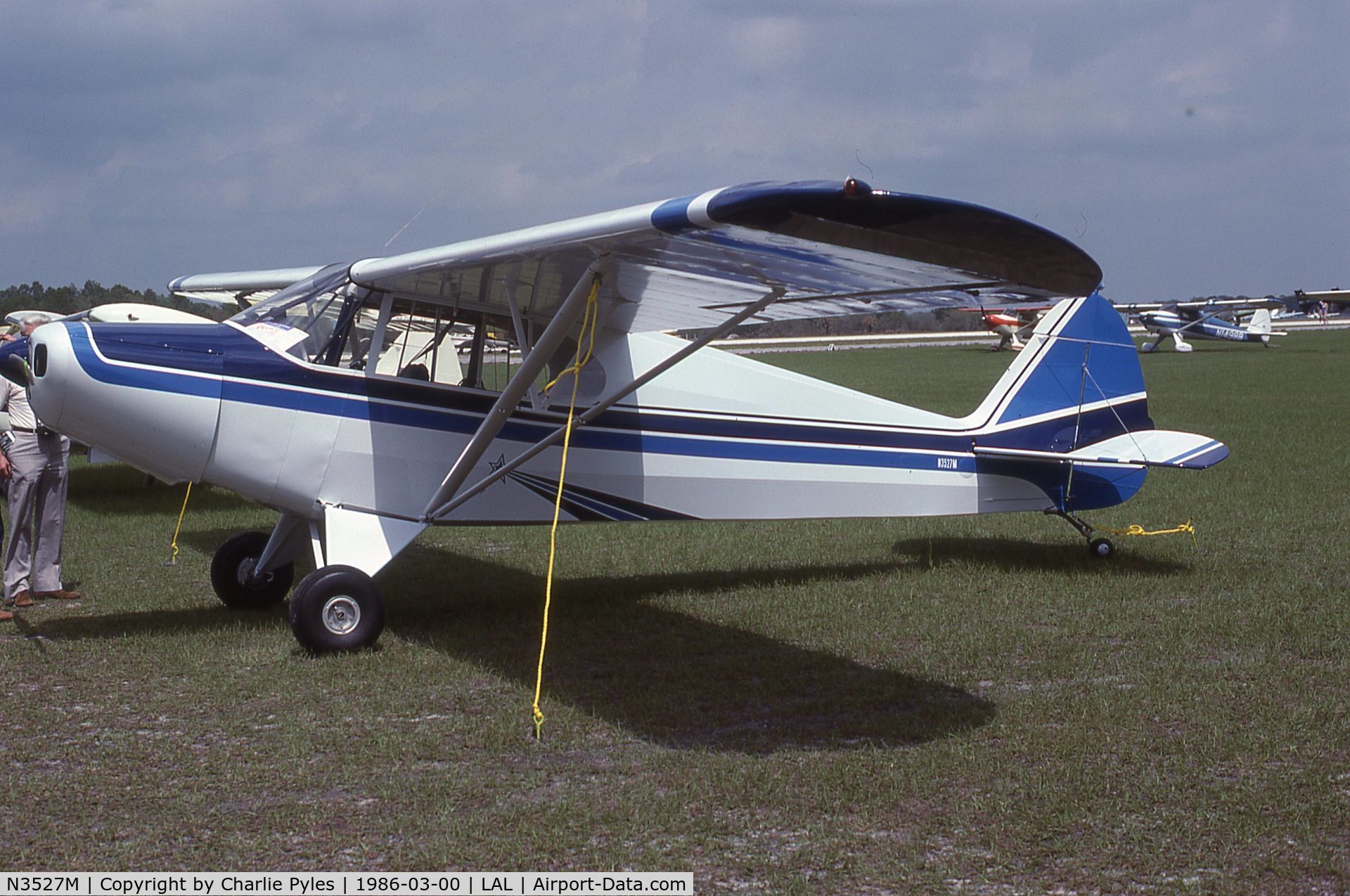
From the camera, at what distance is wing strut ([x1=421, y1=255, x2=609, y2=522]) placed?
533cm

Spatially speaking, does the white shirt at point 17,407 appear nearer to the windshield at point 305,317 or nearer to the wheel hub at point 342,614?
the windshield at point 305,317

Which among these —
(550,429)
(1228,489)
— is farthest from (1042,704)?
(1228,489)

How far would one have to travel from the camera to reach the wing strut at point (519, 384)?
5.33 meters

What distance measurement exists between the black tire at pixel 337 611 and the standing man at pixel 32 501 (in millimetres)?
2483

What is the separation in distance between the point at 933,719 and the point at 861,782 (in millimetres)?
925

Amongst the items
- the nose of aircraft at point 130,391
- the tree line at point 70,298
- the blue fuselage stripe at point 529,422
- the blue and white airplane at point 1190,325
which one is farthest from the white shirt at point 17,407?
the blue and white airplane at point 1190,325

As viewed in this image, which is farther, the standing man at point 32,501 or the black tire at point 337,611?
the standing man at point 32,501

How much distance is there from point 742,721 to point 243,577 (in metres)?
4.06

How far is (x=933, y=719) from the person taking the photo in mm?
5219

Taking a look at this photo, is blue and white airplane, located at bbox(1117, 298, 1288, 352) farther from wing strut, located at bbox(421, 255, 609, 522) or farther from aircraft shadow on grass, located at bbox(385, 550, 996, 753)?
wing strut, located at bbox(421, 255, 609, 522)

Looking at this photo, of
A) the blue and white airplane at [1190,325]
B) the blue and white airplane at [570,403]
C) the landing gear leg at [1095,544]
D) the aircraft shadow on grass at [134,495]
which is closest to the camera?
the blue and white airplane at [570,403]

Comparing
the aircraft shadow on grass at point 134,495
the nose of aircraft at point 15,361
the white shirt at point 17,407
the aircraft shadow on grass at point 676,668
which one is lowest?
the aircraft shadow on grass at point 676,668

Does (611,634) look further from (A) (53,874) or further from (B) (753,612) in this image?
(A) (53,874)
